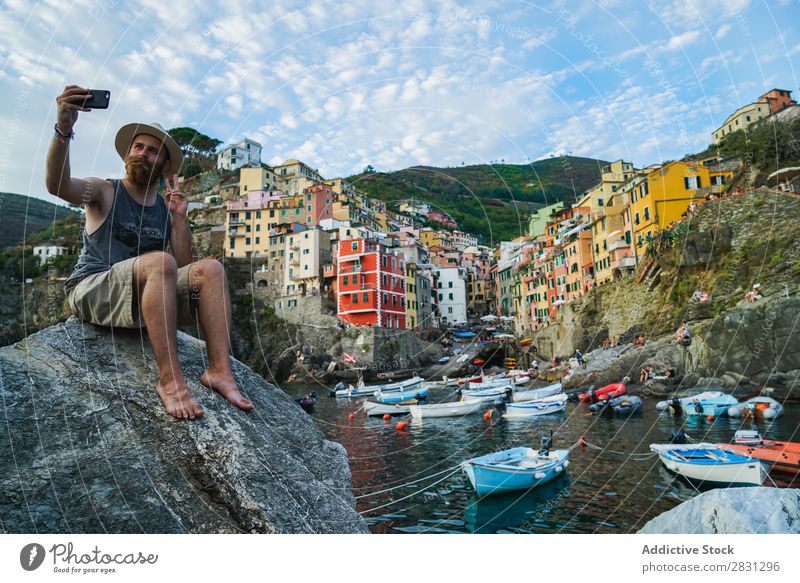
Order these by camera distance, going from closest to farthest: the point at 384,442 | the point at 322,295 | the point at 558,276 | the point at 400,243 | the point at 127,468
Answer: the point at 127,468
the point at 384,442
the point at 400,243
the point at 558,276
the point at 322,295

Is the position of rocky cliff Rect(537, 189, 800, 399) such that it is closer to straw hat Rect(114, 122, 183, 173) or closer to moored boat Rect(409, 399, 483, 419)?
moored boat Rect(409, 399, 483, 419)

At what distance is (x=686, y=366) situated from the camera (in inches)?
677

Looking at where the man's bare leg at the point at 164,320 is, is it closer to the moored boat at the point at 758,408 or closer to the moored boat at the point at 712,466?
the moored boat at the point at 712,466

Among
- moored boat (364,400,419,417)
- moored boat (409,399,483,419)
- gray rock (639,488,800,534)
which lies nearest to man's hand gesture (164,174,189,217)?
gray rock (639,488,800,534)

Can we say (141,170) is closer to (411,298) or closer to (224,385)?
(224,385)

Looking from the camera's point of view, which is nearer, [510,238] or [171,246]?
[171,246]

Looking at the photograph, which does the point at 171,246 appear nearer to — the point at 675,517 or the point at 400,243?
the point at 675,517

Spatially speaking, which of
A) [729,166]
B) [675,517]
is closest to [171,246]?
[675,517]

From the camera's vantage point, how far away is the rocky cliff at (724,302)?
13.8m

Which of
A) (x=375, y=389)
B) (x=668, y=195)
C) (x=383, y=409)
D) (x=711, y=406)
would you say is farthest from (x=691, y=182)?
(x=375, y=389)

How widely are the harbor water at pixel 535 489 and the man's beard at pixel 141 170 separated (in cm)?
496

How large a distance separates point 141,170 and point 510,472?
7.20 metres

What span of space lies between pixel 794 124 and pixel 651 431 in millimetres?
23603

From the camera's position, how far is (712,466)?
6.98 metres
